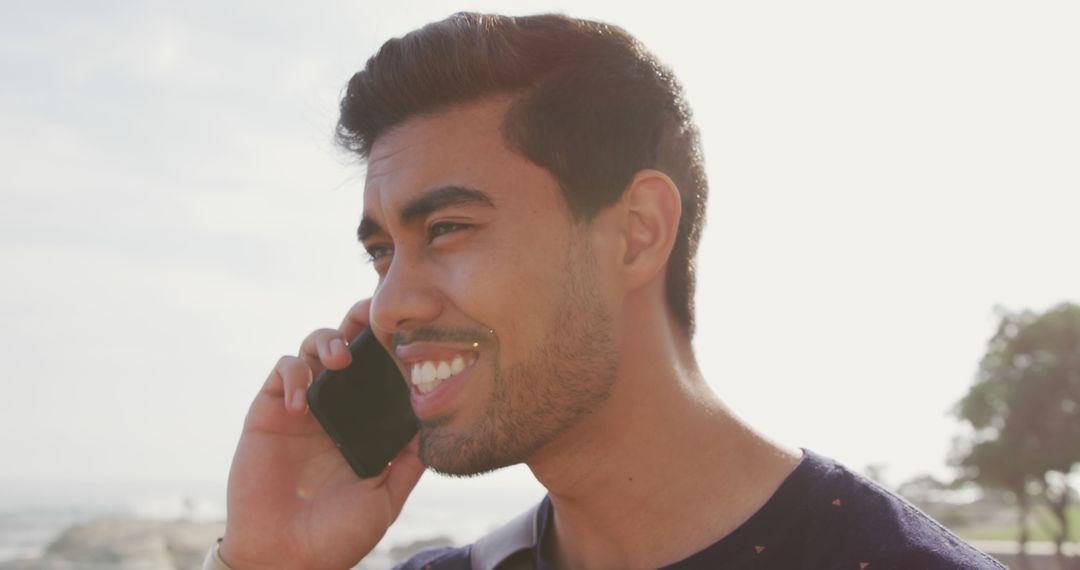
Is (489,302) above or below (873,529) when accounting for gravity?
above

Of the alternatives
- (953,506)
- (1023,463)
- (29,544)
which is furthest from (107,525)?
(953,506)

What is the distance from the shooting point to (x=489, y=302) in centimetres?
292

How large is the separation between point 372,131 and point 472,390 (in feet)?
3.14

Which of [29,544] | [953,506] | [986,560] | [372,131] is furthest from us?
[953,506]

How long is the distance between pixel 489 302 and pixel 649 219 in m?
0.58

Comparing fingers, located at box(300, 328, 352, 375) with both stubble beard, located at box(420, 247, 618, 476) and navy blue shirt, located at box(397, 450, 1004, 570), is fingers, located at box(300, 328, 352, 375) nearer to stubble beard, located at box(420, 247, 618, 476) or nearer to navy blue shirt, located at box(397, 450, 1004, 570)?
stubble beard, located at box(420, 247, 618, 476)

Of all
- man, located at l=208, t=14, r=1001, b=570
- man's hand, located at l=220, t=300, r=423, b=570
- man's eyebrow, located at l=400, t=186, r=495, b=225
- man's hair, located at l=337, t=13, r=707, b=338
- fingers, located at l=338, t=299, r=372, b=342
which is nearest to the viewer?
man, located at l=208, t=14, r=1001, b=570

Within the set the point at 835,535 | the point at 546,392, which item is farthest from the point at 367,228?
the point at 835,535

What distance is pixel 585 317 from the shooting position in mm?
2977

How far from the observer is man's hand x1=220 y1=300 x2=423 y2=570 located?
138 inches

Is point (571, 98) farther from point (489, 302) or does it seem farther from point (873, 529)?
point (873, 529)

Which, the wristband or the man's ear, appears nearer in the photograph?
the man's ear

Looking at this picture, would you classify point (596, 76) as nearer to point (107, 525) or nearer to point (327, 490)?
point (327, 490)

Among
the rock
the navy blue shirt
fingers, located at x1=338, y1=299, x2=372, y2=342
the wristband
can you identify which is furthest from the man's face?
the rock
